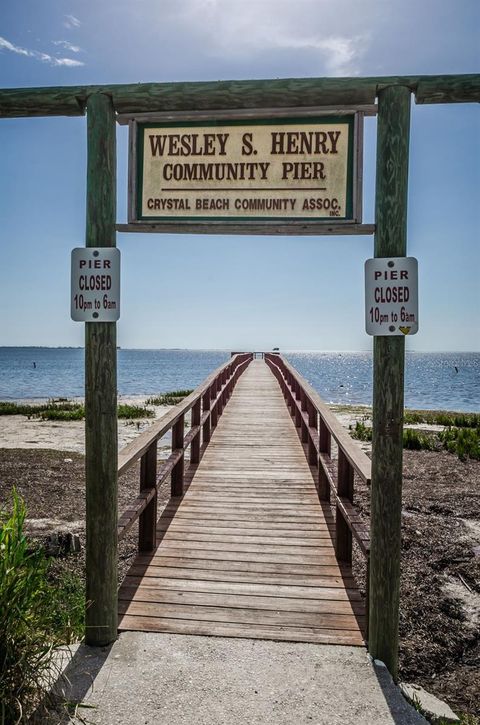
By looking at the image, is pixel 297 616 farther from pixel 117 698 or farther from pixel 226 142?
A: pixel 226 142

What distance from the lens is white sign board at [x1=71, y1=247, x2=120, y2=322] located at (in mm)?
3236

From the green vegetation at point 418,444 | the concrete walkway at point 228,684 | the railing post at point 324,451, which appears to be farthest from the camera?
the green vegetation at point 418,444

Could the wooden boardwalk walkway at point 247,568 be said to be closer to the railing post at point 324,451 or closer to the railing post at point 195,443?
the railing post at point 324,451

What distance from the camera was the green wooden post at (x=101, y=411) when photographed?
3221 millimetres

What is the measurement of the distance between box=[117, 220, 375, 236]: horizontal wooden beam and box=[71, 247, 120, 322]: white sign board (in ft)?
0.74

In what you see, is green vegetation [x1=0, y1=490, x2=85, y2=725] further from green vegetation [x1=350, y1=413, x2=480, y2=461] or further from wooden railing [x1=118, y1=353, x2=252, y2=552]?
green vegetation [x1=350, y1=413, x2=480, y2=461]

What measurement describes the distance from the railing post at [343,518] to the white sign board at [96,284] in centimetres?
223

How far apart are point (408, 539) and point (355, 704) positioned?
4309mm

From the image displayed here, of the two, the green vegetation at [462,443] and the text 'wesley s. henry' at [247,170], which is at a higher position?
the text 'wesley s. henry' at [247,170]

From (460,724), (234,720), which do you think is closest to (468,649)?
(460,724)

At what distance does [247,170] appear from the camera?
326 centimetres

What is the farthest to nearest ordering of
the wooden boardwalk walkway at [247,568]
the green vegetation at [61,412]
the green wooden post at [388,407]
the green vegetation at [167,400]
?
1. the green vegetation at [167,400]
2. the green vegetation at [61,412]
3. the wooden boardwalk walkway at [247,568]
4. the green wooden post at [388,407]

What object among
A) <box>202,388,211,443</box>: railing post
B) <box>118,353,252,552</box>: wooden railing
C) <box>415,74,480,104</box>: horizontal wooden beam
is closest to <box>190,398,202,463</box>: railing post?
<box>118,353,252,552</box>: wooden railing

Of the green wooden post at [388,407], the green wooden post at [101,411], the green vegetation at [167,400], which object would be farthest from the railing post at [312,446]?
the green vegetation at [167,400]
